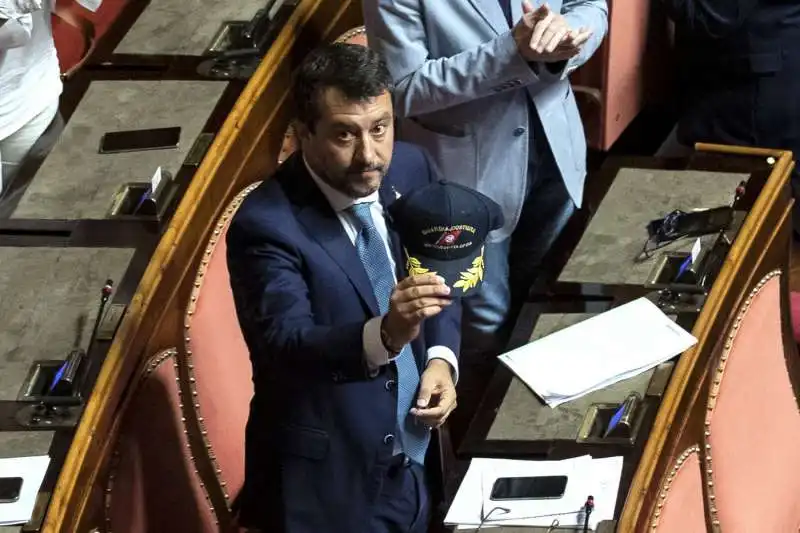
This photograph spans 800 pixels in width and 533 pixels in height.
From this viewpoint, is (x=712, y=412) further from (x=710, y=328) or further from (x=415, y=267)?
(x=415, y=267)

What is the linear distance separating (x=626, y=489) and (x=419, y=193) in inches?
23.7

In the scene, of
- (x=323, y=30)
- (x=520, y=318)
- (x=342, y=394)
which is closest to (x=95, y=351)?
(x=342, y=394)

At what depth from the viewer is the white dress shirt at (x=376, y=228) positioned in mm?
2160

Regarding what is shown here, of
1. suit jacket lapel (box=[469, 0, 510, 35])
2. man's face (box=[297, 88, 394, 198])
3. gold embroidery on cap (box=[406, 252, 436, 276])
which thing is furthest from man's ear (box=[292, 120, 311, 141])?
suit jacket lapel (box=[469, 0, 510, 35])

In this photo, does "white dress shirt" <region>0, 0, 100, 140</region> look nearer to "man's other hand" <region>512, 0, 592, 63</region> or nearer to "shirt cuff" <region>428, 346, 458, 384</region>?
"man's other hand" <region>512, 0, 592, 63</region>

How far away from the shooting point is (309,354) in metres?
2.19

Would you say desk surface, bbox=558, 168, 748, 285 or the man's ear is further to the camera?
desk surface, bbox=558, 168, 748, 285

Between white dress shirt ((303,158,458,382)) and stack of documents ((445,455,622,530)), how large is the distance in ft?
0.62

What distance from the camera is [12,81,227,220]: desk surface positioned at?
3.09 meters

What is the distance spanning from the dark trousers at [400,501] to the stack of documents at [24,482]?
56 cm

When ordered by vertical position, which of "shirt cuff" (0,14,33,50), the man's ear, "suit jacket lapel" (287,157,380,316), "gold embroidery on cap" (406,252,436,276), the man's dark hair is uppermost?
"shirt cuff" (0,14,33,50)

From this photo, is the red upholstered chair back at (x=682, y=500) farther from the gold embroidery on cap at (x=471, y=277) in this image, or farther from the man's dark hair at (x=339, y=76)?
the man's dark hair at (x=339, y=76)

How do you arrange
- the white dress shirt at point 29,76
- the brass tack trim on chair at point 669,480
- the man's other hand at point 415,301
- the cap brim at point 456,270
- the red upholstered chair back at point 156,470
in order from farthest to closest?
the white dress shirt at point 29,76 < the red upholstered chair back at point 156,470 < the brass tack trim on chair at point 669,480 < the cap brim at point 456,270 < the man's other hand at point 415,301

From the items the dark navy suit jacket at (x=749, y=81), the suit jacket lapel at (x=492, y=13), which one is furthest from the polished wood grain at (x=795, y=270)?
the suit jacket lapel at (x=492, y=13)
